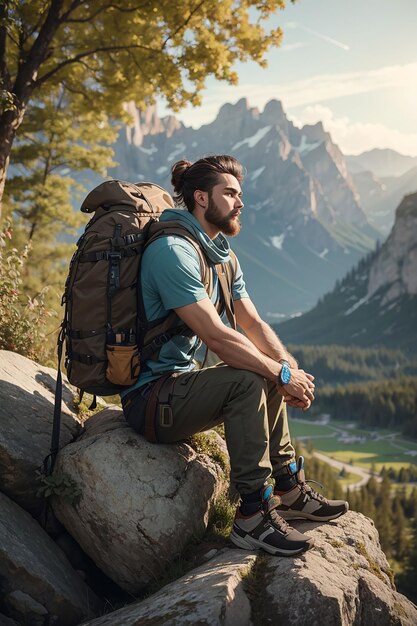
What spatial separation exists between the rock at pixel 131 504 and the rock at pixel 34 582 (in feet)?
1.23

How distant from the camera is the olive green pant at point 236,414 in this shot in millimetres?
5289

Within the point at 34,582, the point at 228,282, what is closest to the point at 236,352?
the point at 228,282

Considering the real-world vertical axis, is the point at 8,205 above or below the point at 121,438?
above

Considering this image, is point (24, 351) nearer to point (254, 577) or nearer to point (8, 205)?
point (254, 577)

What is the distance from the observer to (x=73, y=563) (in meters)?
6.25

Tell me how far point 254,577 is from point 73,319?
2.98 m

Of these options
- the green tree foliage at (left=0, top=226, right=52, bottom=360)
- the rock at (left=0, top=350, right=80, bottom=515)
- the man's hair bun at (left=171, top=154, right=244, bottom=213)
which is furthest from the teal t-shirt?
the green tree foliage at (left=0, top=226, right=52, bottom=360)

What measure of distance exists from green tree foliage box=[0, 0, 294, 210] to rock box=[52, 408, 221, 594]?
23.4 feet

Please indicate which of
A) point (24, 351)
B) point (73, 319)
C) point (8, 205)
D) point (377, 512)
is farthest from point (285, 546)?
point (377, 512)

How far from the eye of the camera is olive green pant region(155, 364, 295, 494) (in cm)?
529

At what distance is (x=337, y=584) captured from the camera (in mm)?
5066

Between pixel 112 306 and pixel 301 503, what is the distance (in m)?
2.85

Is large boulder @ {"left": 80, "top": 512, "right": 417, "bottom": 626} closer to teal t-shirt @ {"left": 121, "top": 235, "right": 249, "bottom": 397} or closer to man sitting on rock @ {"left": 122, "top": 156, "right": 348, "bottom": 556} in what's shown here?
man sitting on rock @ {"left": 122, "top": 156, "right": 348, "bottom": 556}

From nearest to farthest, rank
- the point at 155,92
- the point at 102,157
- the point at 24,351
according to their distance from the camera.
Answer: the point at 24,351
the point at 155,92
the point at 102,157
